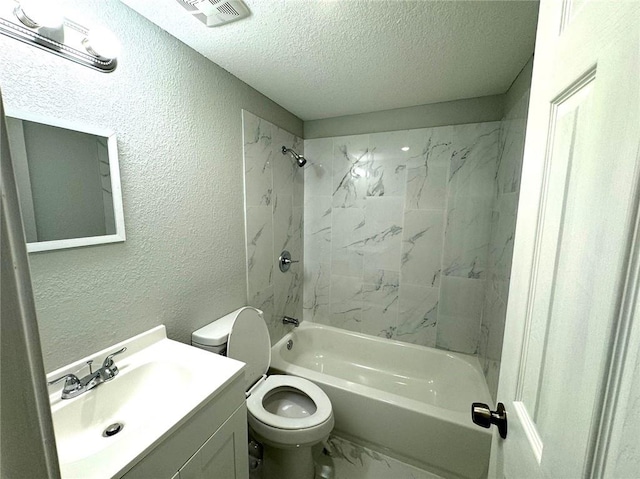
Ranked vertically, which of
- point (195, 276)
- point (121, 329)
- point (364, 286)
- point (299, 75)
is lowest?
point (364, 286)

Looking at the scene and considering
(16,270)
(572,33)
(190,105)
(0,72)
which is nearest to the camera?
(16,270)

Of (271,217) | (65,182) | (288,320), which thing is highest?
(65,182)

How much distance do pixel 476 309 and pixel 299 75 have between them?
6.48 ft

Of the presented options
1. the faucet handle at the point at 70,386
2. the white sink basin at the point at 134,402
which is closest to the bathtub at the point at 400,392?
the white sink basin at the point at 134,402

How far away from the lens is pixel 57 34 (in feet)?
2.55

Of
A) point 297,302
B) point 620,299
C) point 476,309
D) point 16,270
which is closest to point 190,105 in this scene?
point 16,270

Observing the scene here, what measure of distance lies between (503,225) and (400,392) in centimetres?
143

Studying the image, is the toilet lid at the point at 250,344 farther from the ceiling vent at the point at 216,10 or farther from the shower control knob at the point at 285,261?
the ceiling vent at the point at 216,10

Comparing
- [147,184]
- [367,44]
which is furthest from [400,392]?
[367,44]

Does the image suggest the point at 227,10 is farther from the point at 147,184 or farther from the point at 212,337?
the point at 212,337

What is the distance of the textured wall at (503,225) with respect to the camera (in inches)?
53.7

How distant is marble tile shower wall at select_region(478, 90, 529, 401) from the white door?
2.99ft

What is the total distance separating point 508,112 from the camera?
162 cm

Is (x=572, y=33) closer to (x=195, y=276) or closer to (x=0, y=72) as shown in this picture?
(x=0, y=72)
